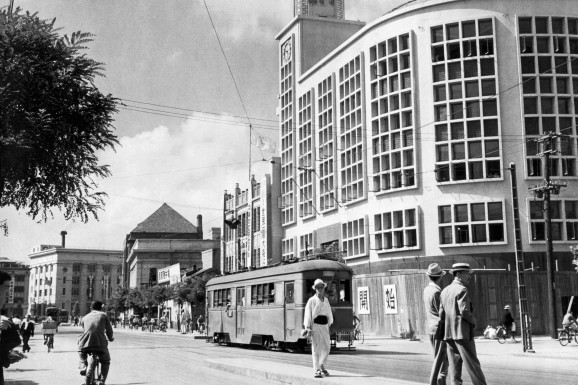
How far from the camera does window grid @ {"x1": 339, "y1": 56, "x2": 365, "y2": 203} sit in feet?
186

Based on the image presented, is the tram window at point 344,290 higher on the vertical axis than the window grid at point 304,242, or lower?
lower

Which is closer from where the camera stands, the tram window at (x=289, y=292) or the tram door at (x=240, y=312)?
the tram window at (x=289, y=292)

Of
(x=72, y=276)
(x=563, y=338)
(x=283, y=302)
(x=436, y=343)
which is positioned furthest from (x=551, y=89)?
(x=72, y=276)

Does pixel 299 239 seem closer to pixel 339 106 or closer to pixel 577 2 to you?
pixel 339 106

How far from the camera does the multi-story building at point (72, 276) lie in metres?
160

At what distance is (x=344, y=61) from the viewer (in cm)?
5909

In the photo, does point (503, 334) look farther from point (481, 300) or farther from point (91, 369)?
point (91, 369)

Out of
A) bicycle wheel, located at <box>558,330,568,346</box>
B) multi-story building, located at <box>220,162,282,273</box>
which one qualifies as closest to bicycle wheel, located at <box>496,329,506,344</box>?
bicycle wheel, located at <box>558,330,568,346</box>

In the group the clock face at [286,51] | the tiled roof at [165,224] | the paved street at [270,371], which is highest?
the clock face at [286,51]

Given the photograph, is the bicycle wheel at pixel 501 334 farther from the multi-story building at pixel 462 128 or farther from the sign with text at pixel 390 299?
the multi-story building at pixel 462 128

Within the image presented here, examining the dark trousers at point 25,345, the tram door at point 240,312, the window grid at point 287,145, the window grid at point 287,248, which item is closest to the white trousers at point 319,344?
the tram door at point 240,312

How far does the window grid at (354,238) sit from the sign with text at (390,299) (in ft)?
43.1

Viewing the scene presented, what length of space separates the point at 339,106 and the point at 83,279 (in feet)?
384

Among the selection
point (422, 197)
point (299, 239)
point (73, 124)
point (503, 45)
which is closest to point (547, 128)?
point (503, 45)
